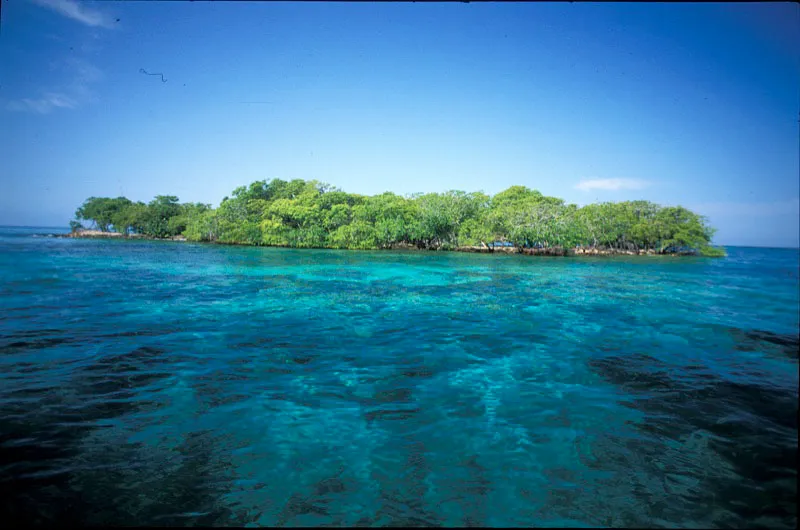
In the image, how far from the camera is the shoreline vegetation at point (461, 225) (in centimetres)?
5125

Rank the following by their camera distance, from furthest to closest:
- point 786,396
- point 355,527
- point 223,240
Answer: point 223,240, point 786,396, point 355,527

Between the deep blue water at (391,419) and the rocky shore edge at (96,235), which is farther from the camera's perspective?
the rocky shore edge at (96,235)

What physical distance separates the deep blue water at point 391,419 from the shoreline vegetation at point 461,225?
39401 mm

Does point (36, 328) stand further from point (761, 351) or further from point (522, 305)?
point (761, 351)

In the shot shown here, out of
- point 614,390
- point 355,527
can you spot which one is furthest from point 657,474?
point 355,527

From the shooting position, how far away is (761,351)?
945cm

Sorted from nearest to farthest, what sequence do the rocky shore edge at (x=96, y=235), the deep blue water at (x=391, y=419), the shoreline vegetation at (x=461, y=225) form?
the deep blue water at (x=391, y=419)
the shoreline vegetation at (x=461, y=225)
the rocky shore edge at (x=96, y=235)

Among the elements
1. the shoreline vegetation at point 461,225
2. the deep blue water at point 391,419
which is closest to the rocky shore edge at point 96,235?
the shoreline vegetation at point 461,225

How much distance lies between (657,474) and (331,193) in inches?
2483

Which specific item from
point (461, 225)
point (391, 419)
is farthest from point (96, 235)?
point (391, 419)

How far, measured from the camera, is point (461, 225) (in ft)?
179

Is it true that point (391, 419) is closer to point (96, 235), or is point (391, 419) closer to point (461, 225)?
point (461, 225)

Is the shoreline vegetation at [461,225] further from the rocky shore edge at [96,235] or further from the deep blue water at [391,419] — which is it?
the deep blue water at [391,419]

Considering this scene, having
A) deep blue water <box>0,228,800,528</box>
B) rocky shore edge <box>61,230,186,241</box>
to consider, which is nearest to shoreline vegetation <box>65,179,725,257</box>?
rocky shore edge <box>61,230,186,241</box>
